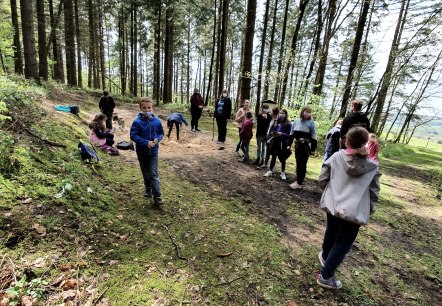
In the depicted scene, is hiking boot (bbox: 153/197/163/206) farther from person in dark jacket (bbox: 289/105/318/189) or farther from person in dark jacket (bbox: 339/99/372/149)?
person in dark jacket (bbox: 339/99/372/149)

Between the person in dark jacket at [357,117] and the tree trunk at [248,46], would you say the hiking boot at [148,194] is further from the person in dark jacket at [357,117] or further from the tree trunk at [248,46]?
the tree trunk at [248,46]

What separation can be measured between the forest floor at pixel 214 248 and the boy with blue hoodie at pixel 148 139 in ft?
1.74

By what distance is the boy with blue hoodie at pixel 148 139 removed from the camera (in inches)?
176

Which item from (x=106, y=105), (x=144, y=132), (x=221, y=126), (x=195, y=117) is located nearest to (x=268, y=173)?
(x=221, y=126)

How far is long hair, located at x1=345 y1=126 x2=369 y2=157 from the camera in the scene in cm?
296

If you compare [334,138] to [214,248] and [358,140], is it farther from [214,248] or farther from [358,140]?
[214,248]

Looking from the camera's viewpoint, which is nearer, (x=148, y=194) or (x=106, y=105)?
(x=148, y=194)

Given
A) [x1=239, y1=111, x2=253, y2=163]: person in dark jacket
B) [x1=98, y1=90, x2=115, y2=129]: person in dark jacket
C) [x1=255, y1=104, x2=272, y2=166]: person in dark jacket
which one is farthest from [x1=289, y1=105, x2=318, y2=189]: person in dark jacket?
[x1=98, y1=90, x2=115, y2=129]: person in dark jacket

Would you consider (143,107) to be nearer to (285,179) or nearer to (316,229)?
(316,229)

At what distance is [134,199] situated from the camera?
4.86 m

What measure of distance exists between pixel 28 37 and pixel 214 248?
1157cm

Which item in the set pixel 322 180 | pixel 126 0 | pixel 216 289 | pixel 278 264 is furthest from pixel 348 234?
pixel 126 0

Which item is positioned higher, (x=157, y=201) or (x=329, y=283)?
(x=157, y=201)

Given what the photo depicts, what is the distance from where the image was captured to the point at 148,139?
459cm
